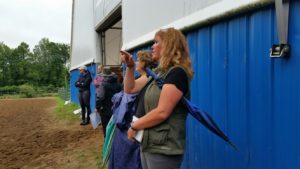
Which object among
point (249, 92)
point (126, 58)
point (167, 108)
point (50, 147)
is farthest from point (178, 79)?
point (50, 147)

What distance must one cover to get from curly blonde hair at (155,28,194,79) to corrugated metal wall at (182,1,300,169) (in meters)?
0.67

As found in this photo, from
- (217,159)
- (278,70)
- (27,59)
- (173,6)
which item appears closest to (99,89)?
(173,6)

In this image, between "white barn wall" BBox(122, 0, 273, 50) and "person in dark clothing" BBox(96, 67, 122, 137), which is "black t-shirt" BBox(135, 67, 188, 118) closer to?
"white barn wall" BBox(122, 0, 273, 50)

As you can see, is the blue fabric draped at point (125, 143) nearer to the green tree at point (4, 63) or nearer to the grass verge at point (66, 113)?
the grass verge at point (66, 113)

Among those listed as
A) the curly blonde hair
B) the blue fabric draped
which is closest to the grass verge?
the blue fabric draped

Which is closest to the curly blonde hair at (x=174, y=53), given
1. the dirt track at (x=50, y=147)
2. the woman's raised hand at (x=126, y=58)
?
the woman's raised hand at (x=126, y=58)

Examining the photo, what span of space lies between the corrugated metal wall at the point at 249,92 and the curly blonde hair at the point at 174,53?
669 millimetres

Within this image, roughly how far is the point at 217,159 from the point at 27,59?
79874mm

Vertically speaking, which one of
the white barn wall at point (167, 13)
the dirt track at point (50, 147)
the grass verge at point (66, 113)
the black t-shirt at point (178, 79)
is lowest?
the dirt track at point (50, 147)

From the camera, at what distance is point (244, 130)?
2.97 meters

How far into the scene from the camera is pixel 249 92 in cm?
289

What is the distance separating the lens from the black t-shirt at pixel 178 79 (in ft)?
7.74

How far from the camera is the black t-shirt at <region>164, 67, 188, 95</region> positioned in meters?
2.36

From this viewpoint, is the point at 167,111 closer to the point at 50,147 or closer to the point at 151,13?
the point at 151,13
